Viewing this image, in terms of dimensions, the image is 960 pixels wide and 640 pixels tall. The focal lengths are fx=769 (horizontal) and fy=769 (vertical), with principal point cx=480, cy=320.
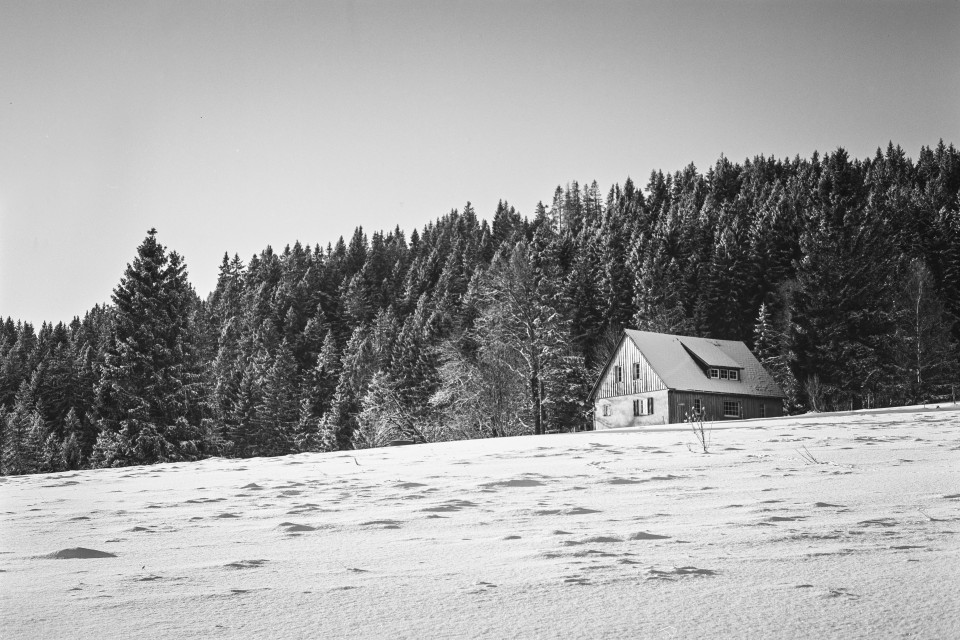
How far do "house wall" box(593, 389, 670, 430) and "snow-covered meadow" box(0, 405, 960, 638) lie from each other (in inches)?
1406

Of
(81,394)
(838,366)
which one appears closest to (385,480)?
(838,366)

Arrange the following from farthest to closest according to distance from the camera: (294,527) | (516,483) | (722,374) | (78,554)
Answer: (722,374) → (516,483) → (294,527) → (78,554)

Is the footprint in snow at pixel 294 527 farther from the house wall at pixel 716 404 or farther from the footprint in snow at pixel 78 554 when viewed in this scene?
the house wall at pixel 716 404

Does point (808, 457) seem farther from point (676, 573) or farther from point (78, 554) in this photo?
point (78, 554)

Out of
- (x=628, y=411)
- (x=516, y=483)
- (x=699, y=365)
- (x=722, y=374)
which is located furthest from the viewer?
(x=722, y=374)

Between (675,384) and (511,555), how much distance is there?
43158 millimetres

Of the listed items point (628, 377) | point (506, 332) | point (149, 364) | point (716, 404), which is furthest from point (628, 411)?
point (149, 364)

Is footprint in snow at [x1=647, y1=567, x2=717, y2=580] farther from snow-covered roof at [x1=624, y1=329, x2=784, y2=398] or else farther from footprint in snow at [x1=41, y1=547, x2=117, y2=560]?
snow-covered roof at [x1=624, y1=329, x2=784, y2=398]

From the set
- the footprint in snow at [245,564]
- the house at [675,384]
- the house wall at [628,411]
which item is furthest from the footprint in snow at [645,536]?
the house at [675,384]

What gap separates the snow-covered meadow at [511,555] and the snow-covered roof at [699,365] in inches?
1440

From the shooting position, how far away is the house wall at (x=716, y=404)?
153 ft

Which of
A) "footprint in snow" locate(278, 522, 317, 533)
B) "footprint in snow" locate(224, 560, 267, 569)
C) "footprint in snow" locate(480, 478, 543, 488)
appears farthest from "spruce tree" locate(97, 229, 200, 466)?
"footprint in snow" locate(224, 560, 267, 569)

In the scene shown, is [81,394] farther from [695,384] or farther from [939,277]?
[939,277]

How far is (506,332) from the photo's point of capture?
4438 cm
